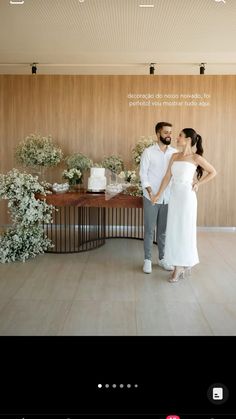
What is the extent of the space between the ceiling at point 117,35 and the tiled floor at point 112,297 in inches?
81.6

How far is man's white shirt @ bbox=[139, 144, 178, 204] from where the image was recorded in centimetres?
495

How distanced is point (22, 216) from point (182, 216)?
188 cm

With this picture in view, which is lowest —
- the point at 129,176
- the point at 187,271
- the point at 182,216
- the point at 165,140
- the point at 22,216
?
the point at 187,271

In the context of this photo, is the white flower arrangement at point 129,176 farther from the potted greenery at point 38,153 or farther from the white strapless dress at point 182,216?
the white strapless dress at point 182,216

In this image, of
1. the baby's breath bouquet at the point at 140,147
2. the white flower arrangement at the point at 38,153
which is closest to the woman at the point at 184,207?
the baby's breath bouquet at the point at 140,147

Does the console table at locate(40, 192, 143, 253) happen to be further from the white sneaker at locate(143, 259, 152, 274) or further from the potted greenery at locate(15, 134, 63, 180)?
the white sneaker at locate(143, 259, 152, 274)

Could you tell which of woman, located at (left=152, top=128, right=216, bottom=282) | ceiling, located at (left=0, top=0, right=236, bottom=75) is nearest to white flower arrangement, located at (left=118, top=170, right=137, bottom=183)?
ceiling, located at (left=0, top=0, right=236, bottom=75)

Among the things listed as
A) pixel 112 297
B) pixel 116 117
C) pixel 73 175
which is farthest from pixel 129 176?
pixel 112 297

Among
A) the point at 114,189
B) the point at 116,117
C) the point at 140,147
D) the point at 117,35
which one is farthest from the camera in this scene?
the point at 116,117

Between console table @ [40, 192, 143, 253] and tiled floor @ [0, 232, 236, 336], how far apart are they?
0.46 meters

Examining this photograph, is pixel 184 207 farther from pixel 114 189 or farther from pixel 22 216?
pixel 22 216

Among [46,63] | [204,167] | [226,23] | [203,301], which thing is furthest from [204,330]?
[46,63]

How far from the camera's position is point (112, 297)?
12.9 ft
